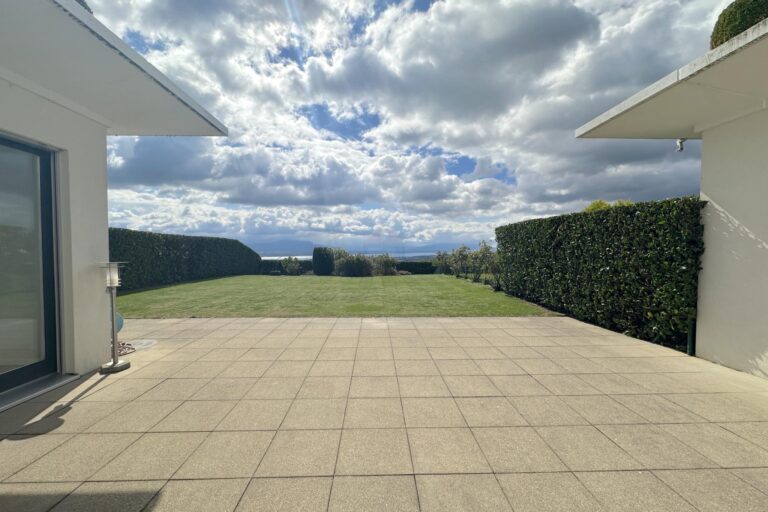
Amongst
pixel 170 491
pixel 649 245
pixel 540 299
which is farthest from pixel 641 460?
pixel 540 299

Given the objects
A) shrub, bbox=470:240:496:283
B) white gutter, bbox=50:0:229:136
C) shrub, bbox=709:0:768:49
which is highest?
shrub, bbox=709:0:768:49

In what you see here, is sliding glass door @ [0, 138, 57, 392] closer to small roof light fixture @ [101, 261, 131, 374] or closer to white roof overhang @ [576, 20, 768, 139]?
small roof light fixture @ [101, 261, 131, 374]

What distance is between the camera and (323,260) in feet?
75.5

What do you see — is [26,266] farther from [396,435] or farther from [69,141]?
[396,435]

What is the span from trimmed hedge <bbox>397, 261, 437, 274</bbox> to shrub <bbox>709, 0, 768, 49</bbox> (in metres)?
20.4

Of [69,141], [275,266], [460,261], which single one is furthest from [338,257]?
[69,141]

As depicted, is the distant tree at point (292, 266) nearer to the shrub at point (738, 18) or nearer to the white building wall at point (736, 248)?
the white building wall at point (736, 248)

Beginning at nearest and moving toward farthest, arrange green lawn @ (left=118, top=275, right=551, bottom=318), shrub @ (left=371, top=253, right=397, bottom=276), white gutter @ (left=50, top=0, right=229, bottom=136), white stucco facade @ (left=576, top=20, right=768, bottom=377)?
white gutter @ (left=50, top=0, right=229, bottom=136) → white stucco facade @ (left=576, top=20, right=768, bottom=377) → green lawn @ (left=118, top=275, right=551, bottom=318) → shrub @ (left=371, top=253, right=397, bottom=276)

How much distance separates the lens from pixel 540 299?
999 cm

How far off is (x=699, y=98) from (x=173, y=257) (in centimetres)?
2053

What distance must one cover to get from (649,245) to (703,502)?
4.80 metres

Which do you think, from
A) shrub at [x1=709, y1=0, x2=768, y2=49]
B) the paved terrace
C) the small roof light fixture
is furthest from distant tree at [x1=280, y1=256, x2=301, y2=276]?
shrub at [x1=709, y1=0, x2=768, y2=49]

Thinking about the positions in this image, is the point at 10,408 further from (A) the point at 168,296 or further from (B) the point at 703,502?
(A) the point at 168,296

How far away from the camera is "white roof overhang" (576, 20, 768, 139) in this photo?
331cm
